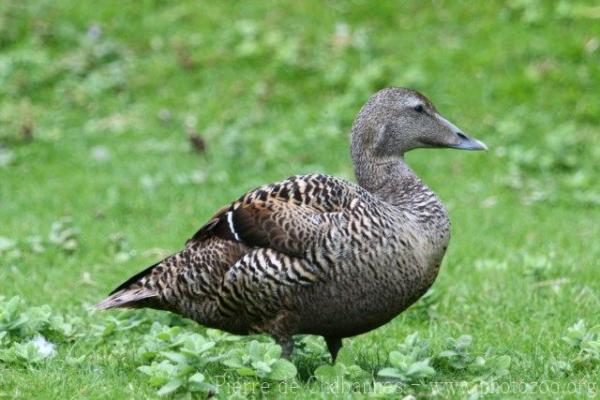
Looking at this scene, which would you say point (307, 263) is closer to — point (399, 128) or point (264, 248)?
point (264, 248)

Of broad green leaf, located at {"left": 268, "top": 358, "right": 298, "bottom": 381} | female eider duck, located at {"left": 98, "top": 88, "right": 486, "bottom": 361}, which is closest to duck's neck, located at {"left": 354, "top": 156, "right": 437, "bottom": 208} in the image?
female eider duck, located at {"left": 98, "top": 88, "right": 486, "bottom": 361}

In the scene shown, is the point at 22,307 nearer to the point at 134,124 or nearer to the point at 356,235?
the point at 356,235

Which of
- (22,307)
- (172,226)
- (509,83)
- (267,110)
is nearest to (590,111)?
(509,83)

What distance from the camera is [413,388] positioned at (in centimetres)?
436

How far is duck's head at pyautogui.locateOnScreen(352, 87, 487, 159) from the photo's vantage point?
5.58 meters

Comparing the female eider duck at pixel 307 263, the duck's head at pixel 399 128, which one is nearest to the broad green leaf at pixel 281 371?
the female eider duck at pixel 307 263

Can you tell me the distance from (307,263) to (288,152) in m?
6.78

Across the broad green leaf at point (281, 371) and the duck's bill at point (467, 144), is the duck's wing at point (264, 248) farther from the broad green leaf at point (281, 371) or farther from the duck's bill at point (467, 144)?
the duck's bill at point (467, 144)

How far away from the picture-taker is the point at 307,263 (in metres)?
4.81

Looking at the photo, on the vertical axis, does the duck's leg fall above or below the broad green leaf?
below

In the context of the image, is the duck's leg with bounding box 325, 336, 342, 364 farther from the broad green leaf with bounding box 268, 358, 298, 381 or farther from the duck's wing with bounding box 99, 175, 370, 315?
the broad green leaf with bounding box 268, 358, 298, 381

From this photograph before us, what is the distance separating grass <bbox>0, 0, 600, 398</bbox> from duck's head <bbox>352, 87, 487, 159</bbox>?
3.27 ft

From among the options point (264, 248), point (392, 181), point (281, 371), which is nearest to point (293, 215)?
point (264, 248)

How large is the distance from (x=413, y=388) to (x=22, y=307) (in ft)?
8.39
